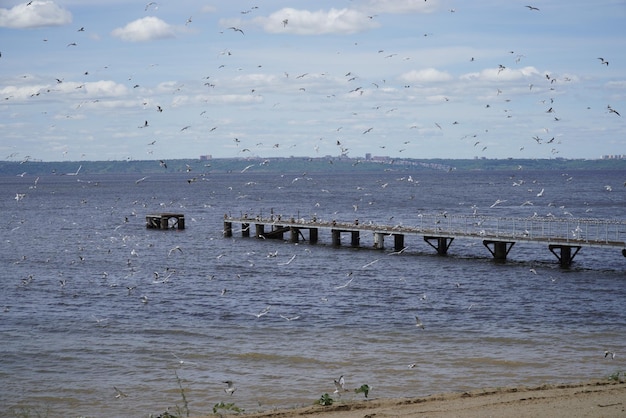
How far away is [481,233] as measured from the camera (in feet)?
210

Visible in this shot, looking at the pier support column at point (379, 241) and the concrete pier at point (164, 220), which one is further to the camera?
the concrete pier at point (164, 220)

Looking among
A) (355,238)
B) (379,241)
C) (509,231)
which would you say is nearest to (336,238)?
(355,238)

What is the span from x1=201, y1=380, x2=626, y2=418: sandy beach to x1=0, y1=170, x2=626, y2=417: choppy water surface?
142 inches

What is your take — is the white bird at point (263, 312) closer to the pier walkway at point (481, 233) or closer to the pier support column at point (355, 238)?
the pier walkway at point (481, 233)

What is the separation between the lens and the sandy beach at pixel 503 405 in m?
19.8

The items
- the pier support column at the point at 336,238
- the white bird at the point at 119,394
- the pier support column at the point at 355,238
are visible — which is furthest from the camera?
the pier support column at the point at 336,238

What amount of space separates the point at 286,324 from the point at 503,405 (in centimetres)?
1939

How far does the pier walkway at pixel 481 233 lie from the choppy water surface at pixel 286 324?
4.53ft

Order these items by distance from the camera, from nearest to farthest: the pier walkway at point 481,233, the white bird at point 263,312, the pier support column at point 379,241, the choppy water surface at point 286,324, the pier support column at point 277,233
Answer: the choppy water surface at point 286,324 → the white bird at point 263,312 → the pier walkway at point 481,233 → the pier support column at point 379,241 → the pier support column at point 277,233

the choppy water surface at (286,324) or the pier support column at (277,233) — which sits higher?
the pier support column at (277,233)

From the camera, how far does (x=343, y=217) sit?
114250mm

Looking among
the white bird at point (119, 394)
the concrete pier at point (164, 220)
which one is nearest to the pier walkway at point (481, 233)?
the concrete pier at point (164, 220)

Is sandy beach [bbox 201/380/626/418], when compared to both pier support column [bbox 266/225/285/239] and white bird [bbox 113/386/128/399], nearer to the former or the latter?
white bird [bbox 113/386/128/399]

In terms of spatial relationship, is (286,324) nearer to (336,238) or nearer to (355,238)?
(355,238)
